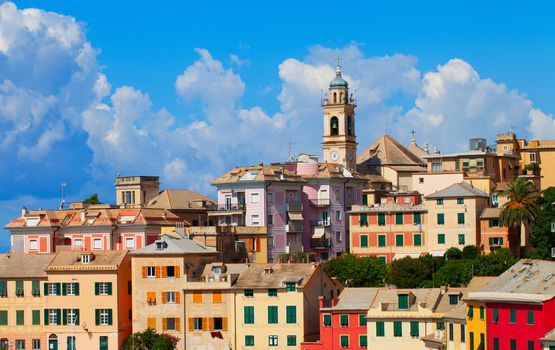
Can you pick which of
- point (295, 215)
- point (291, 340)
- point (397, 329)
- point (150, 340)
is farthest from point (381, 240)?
point (397, 329)

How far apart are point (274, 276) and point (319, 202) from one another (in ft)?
111

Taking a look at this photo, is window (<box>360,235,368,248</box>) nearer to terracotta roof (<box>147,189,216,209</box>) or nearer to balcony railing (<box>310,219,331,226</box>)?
balcony railing (<box>310,219,331,226</box>)

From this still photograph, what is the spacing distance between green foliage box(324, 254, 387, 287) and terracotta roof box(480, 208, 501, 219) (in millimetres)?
10422

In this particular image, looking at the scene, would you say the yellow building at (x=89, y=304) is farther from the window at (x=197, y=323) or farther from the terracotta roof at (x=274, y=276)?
the terracotta roof at (x=274, y=276)

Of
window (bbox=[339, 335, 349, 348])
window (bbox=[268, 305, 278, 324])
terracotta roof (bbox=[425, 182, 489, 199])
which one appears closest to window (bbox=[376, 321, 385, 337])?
window (bbox=[339, 335, 349, 348])

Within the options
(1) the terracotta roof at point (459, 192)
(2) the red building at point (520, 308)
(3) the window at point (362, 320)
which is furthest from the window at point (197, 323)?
(1) the terracotta roof at point (459, 192)

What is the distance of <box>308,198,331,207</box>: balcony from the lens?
15575 centimetres

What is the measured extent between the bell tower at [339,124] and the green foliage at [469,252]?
116ft

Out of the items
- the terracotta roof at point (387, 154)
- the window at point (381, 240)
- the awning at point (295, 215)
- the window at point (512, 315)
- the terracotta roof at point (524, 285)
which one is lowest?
the window at point (512, 315)

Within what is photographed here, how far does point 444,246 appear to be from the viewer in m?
141

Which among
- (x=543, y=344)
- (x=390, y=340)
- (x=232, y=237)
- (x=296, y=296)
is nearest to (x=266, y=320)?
(x=296, y=296)

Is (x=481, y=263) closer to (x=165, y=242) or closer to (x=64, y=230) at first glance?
(x=165, y=242)

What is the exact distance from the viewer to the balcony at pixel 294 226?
14962 centimetres

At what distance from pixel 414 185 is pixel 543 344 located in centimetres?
6180
